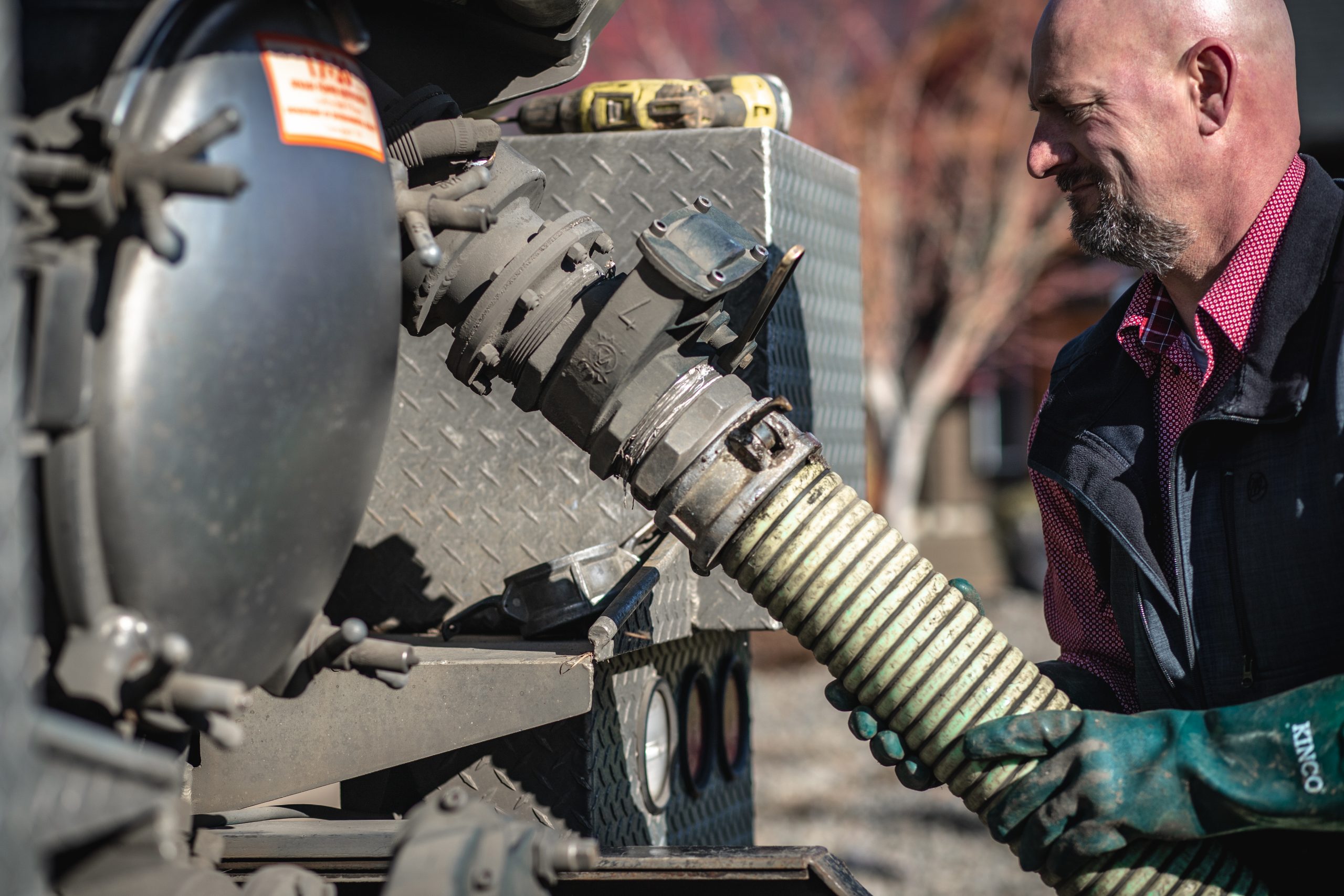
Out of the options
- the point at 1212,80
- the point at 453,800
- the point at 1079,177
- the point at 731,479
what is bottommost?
the point at 453,800

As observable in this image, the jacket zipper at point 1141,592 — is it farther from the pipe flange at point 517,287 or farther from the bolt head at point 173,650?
the bolt head at point 173,650

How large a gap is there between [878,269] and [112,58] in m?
11.5

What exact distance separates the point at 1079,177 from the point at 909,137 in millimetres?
10654

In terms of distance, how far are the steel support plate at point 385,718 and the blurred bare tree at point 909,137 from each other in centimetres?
1021

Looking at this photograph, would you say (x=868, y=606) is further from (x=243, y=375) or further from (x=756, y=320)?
(x=243, y=375)

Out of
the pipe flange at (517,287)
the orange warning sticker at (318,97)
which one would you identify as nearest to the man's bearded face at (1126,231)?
the pipe flange at (517,287)

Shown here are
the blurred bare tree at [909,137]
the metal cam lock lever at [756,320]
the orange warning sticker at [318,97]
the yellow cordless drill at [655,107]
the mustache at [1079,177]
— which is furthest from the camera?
the blurred bare tree at [909,137]

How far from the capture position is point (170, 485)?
1.37 meters

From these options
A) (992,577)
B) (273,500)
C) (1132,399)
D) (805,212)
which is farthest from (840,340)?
(992,577)

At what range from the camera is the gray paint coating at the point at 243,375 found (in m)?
1.34

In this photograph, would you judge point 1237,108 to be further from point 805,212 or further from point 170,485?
point 170,485

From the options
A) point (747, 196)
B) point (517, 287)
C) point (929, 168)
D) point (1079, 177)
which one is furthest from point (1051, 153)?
point (929, 168)

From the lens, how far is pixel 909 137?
12.7 m

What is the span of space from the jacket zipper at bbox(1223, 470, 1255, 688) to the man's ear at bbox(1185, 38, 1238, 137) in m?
0.64
